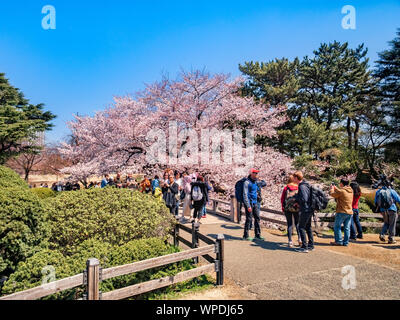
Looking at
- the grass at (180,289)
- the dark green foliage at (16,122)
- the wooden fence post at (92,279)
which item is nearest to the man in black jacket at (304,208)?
the grass at (180,289)

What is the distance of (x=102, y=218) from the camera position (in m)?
5.19

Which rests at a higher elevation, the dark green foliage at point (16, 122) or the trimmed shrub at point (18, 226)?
the dark green foliage at point (16, 122)

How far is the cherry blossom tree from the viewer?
15278 millimetres

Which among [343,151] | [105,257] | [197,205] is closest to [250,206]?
[197,205]

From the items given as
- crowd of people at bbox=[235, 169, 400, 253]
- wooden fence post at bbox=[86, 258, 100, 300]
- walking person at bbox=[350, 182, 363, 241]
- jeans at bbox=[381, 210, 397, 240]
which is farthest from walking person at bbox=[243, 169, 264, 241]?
wooden fence post at bbox=[86, 258, 100, 300]

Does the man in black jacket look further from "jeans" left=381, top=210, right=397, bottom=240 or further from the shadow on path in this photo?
"jeans" left=381, top=210, right=397, bottom=240

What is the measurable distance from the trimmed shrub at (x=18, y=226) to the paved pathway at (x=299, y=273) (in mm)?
3529

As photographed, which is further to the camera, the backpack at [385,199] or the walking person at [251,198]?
the backpack at [385,199]

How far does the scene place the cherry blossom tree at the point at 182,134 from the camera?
15278 mm

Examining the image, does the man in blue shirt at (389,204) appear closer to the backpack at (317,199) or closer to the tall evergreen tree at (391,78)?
the backpack at (317,199)

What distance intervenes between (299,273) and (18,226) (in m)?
4.94

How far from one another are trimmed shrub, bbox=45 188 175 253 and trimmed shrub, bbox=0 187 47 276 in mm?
521

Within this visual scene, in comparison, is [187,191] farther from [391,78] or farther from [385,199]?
[391,78]
